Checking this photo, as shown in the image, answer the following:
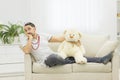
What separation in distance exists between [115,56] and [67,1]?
8.04ft

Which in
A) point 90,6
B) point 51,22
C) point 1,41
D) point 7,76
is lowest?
point 7,76

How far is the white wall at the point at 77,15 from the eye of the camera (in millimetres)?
5238

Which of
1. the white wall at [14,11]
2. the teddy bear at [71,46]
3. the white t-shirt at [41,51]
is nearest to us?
the white t-shirt at [41,51]

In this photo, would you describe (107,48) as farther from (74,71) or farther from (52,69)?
(52,69)

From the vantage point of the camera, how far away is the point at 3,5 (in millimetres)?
4945

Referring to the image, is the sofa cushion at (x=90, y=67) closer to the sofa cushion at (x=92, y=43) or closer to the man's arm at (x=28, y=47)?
the sofa cushion at (x=92, y=43)

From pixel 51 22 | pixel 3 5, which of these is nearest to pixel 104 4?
pixel 51 22

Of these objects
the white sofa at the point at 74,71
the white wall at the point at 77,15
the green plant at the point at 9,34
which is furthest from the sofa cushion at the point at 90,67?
the white wall at the point at 77,15

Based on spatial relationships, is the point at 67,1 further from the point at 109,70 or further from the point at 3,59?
A: the point at 109,70

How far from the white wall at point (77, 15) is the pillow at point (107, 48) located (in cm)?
190

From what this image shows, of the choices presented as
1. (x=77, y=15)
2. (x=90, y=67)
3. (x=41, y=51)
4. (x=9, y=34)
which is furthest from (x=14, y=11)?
(x=90, y=67)

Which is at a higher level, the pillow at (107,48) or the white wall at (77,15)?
the white wall at (77,15)

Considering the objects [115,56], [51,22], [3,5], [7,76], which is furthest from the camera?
[51,22]

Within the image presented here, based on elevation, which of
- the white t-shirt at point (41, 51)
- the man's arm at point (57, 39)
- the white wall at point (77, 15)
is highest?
the white wall at point (77, 15)
